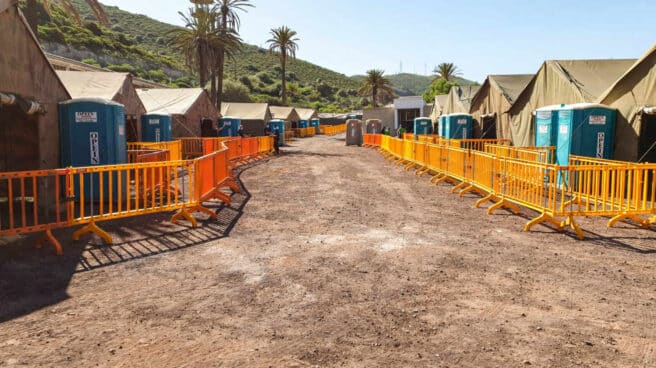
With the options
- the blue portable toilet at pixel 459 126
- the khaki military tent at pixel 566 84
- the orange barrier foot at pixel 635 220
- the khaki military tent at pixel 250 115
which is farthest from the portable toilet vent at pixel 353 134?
the orange barrier foot at pixel 635 220

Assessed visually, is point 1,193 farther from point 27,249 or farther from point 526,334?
point 526,334

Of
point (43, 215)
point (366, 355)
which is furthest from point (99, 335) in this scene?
point (43, 215)

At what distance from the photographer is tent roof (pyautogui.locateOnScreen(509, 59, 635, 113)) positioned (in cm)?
1673

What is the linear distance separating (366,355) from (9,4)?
10.6m

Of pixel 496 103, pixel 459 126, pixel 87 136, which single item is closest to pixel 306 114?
pixel 459 126

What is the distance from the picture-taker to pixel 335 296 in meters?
5.71

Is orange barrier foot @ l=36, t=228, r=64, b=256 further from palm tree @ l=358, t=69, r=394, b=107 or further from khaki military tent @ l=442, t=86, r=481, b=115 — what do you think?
palm tree @ l=358, t=69, r=394, b=107

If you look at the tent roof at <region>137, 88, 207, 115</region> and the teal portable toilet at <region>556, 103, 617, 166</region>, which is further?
the tent roof at <region>137, 88, 207, 115</region>

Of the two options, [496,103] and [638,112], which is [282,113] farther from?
[638,112]

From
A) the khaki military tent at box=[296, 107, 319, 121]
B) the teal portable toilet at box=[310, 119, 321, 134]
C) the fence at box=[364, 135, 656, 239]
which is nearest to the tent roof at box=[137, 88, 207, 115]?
→ the fence at box=[364, 135, 656, 239]

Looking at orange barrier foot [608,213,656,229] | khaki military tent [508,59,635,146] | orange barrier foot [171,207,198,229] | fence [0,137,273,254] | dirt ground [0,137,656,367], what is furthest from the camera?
khaki military tent [508,59,635,146]

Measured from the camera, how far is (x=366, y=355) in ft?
13.8

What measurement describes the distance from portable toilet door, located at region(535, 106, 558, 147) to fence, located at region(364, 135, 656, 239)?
1.29ft

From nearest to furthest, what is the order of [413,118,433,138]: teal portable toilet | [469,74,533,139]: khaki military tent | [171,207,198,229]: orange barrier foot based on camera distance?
[171,207,198,229]: orange barrier foot
[469,74,533,139]: khaki military tent
[413,118,433,138]: teal portable toilet
